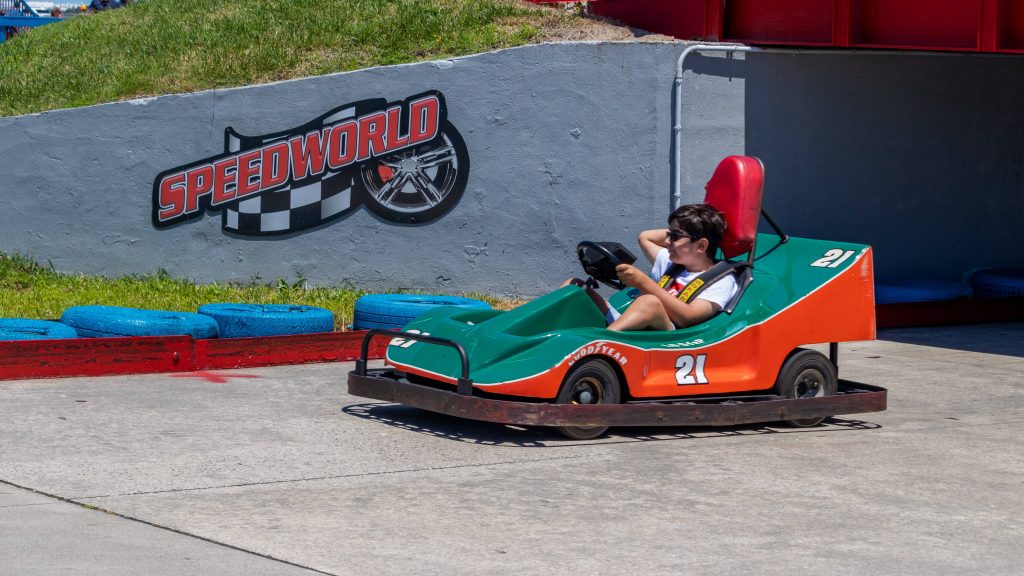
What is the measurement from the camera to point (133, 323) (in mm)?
9180

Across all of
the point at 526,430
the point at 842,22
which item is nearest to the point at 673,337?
the point at 526,430

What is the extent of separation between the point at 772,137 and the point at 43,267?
7619 mm

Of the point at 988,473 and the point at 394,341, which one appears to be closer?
the point at 988,473

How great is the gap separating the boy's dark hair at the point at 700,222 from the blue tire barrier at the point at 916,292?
612cm

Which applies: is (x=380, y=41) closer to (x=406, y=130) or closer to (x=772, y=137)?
(x=406, y=130)

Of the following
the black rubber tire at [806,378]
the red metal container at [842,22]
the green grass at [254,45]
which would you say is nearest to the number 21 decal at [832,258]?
the black rubber tire at [806,378]

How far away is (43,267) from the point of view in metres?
14.2

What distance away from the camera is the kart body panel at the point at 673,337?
269 inches

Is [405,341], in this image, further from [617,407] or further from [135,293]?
[135,293]

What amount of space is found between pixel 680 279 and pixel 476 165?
18.9ft

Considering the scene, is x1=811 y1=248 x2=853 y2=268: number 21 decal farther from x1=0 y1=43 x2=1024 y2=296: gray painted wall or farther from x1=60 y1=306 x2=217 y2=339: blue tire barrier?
x1=0 y1=43 x2=1024 y2=296: gray painted wall

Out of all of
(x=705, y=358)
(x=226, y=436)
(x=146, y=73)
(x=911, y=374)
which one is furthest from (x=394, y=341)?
(x=146, y=73)

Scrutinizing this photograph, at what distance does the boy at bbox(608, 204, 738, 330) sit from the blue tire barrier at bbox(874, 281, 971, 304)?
6059 millimetres

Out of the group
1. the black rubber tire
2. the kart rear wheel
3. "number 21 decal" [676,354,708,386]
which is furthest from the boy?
the black rubber tire
